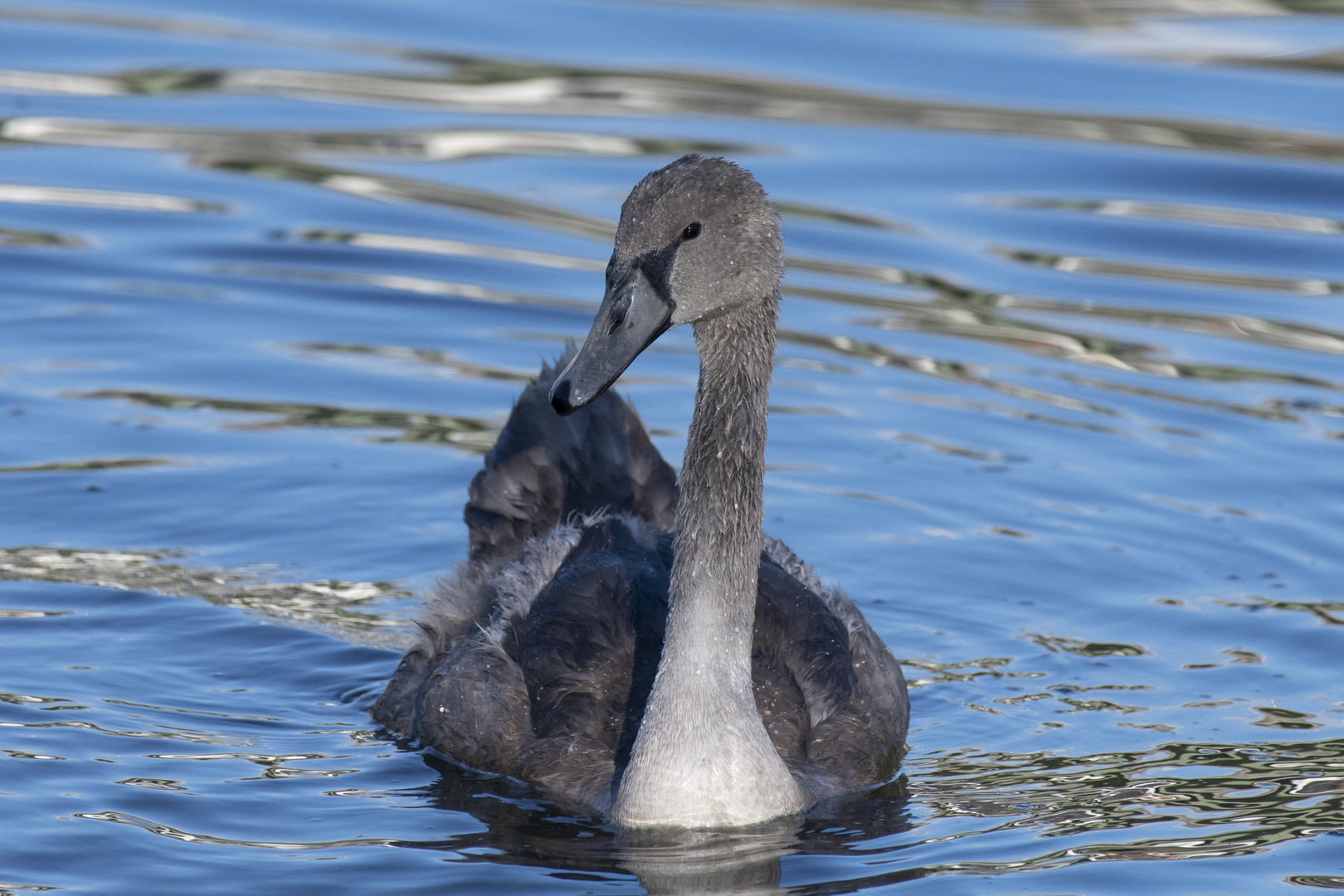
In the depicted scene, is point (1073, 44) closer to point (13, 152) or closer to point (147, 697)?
point (13, 152)

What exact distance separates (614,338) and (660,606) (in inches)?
60.9

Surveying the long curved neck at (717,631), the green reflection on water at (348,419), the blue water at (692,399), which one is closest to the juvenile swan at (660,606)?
the long curved neck at (717,631)

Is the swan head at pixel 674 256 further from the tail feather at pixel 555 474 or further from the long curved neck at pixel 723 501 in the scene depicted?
the tail feather at pixel 555 474

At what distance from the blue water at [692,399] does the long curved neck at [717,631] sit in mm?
192

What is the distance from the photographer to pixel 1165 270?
14.7 meters

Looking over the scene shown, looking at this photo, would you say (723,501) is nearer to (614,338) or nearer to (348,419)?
(614,338)

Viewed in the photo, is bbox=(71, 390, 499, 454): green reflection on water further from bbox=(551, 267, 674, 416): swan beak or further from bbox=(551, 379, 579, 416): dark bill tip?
bbox=(551, 379, 579, 416): dark bill tip

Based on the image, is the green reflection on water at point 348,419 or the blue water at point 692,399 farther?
the green reflection on water at point 348,419

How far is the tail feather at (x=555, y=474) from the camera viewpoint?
356 inches

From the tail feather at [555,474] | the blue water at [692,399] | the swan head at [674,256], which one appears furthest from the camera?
the tail feather at [555,474]

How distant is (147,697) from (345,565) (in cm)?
174

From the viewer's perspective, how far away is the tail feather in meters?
9.05

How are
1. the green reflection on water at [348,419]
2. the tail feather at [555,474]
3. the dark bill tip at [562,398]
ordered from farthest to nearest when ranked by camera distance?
the green reflection on water at [348,419], the tail feather at [555,474], the dark bill tip at [562,398]

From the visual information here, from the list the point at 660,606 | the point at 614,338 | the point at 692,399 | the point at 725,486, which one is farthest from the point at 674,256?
the point at 692,399
